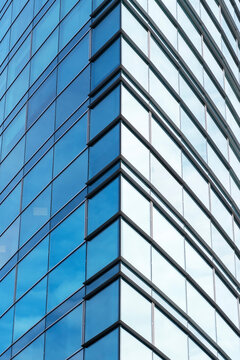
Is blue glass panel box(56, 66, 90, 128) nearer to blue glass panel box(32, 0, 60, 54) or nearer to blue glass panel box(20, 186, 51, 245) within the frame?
blue glass panel box(20, 186, 51, 245)

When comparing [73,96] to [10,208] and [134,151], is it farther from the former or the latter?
[10,208]

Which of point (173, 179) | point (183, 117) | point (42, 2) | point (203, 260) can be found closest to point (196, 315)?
point (203, 260)

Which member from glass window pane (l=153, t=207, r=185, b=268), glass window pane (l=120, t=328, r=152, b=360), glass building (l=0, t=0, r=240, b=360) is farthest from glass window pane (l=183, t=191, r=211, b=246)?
glass window pane (l=120, t=328, r=152, b=360)

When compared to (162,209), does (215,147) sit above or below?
above

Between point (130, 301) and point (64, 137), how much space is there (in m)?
7.08

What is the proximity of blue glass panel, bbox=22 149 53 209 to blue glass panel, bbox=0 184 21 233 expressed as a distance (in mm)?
527

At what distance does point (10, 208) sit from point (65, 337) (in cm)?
774

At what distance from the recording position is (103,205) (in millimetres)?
24844

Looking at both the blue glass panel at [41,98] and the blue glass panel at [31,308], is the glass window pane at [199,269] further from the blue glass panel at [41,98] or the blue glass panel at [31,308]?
the blue glass panel at [41,98]

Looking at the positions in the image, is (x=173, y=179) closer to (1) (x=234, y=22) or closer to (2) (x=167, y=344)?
(2) (x=167, y=344)

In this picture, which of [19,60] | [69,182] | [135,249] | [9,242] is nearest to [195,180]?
[69,182]

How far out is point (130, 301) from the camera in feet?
76.4

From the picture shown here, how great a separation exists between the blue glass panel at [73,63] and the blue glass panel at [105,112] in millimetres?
2306

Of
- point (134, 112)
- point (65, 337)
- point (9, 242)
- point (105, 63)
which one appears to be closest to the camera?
point (65, 337)
